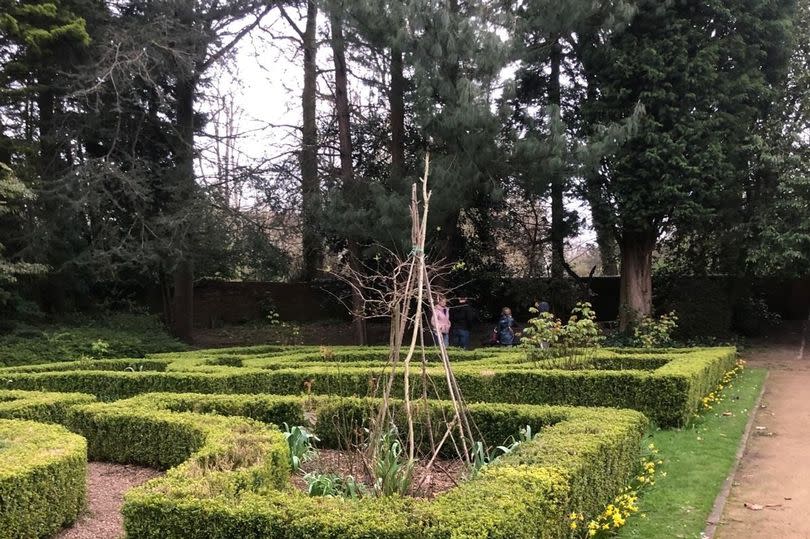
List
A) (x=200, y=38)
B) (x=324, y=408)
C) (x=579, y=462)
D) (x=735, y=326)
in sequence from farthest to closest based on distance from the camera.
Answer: (x=735, y=326)
(x=200, y=38)
(x=324, y=408)
(x=579, y=462)

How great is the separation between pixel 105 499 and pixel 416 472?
8.35ft

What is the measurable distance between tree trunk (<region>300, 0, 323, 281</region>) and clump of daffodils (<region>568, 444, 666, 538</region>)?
33.4 feet

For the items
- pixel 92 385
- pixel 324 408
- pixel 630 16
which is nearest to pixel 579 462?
pixel 324 408

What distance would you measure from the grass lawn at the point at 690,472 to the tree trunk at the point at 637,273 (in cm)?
726

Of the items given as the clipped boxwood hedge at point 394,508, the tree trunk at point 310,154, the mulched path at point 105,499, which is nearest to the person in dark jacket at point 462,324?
the tree trunk at point 310,154

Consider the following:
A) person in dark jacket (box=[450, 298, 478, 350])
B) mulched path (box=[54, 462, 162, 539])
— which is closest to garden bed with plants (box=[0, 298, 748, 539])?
mulched path (box=[54, 462, 162, 539])

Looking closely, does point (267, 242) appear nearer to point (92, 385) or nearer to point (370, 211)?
point (370, 211)

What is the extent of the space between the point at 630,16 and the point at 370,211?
6.76 meters

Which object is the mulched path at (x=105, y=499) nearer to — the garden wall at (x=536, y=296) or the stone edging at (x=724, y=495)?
the stone edging at (x=724, y=495)

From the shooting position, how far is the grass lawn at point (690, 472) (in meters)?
4.34

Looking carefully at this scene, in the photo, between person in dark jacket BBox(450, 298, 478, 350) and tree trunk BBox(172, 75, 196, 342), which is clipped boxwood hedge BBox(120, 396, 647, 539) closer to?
person in dark jacket BBox(450, 298, 478, 350)

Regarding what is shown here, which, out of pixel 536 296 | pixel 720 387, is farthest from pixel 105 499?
pixel 536 296

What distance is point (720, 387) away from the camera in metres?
9.50

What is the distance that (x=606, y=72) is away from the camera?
49.1ft
